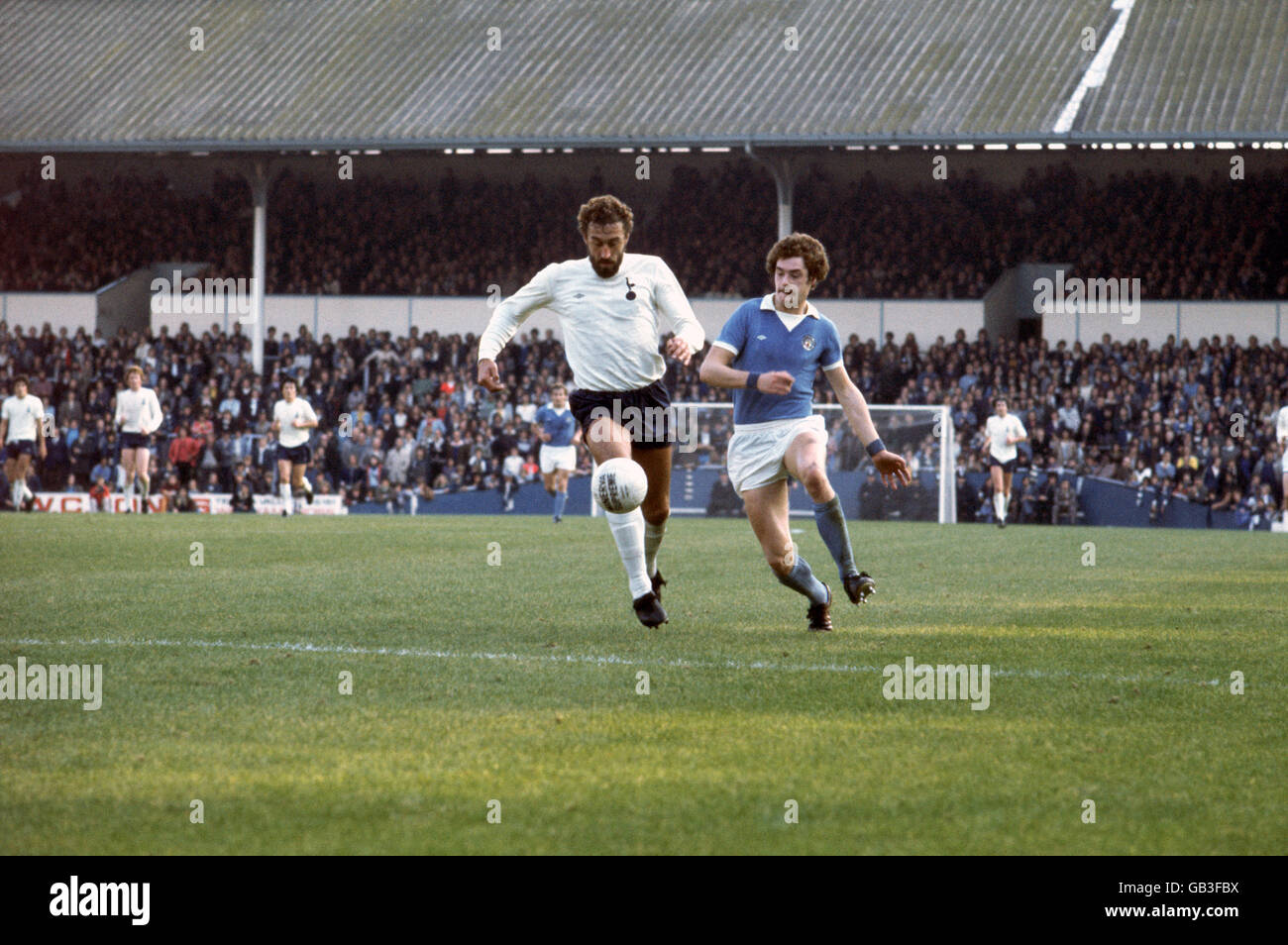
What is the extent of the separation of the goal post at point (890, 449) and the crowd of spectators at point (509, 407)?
0.06 metres

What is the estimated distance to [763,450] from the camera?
922 cm

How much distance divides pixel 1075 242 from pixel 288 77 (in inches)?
717

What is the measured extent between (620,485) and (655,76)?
27.5 meters

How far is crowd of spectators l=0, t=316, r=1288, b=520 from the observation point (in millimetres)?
29031

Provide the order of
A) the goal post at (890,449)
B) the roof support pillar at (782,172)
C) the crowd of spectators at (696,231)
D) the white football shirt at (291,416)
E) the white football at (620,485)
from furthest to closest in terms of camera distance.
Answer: the crowd of spectators at (696,231) → the roof support pillar at (782,172) → the goal post at (890,449) → the white football shirt at (291,416) → the white football at (620,485)

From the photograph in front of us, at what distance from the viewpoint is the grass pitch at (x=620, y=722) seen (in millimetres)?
4277

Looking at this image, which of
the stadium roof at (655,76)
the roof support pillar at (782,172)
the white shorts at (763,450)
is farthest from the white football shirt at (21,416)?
the white shorts at (763,450)

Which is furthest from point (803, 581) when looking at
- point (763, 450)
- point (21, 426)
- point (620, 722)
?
point (21, 426)

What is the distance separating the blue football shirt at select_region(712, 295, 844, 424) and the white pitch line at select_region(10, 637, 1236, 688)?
7.05 ft

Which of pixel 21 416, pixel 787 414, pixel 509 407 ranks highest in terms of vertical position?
pixel 509 407

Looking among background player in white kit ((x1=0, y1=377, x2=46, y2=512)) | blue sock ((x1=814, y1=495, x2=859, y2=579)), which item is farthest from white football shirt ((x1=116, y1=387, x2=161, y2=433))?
blue sock ((x1=814, y1=495, x2=859, y2=579))

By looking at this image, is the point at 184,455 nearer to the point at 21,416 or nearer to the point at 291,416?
the point at 21,416

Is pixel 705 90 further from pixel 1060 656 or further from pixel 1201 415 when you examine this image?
pixel 1060 656

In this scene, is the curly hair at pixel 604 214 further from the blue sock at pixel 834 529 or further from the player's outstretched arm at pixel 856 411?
the blue sock at pixel 834 529
